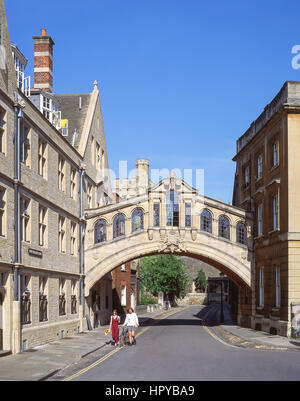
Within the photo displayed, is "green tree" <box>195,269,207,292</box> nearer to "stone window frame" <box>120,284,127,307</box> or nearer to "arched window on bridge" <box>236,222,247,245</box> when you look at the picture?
"stone window frame" <box>120,284,127,307</box>

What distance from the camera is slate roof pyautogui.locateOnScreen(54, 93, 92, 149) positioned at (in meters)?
35.6

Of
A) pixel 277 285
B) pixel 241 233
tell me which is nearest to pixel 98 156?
pixel 241 233

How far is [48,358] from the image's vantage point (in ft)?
64.4

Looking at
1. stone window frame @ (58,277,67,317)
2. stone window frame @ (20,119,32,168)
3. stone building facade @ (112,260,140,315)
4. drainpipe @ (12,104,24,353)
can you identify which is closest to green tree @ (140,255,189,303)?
stone building facade @ (112,260,140,315)

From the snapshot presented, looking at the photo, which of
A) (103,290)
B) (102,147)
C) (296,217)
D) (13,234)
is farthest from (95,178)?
(13,234)

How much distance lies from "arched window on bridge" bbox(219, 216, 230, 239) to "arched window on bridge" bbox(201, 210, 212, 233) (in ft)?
2.08

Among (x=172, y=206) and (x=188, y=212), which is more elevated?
(x=172, y=206)

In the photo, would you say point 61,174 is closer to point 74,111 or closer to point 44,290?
point 44,290

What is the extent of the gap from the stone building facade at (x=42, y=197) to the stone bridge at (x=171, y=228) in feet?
5.59

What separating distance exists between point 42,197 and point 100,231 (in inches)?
399

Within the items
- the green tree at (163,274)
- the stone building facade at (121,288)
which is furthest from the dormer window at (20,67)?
the green tree at (163,274)

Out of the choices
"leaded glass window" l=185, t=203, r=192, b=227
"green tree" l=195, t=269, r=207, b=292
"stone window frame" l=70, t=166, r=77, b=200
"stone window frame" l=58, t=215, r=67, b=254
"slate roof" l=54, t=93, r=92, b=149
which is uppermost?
"slate roof" l=54, t=93, r=92, b=149
